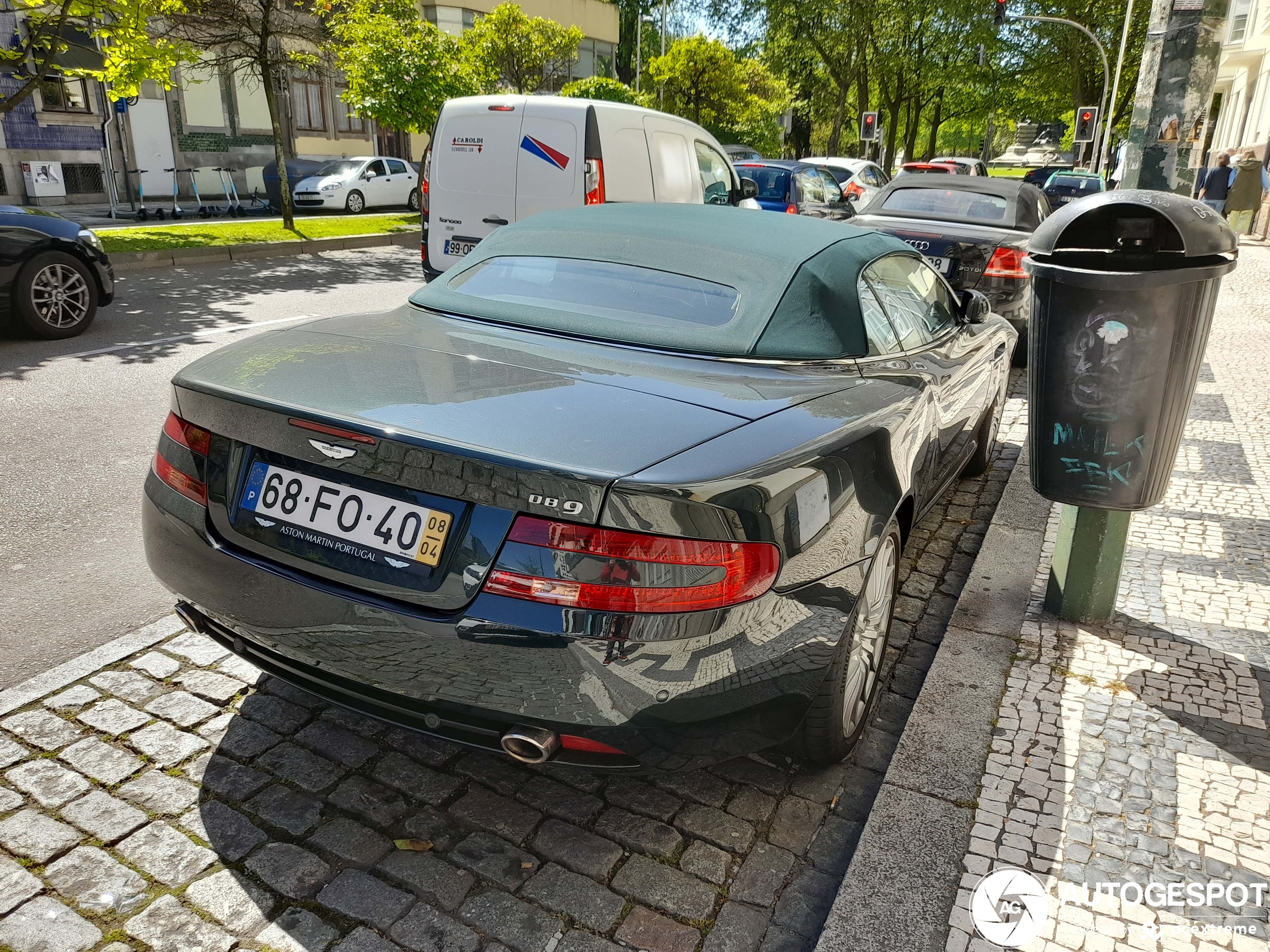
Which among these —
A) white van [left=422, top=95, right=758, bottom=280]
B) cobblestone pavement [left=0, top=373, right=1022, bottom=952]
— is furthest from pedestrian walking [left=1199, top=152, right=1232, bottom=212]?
cobblestone pavement [left=0, top=373, right=1022, bottom=952]

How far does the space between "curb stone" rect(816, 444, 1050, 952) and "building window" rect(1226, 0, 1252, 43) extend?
1410 inches

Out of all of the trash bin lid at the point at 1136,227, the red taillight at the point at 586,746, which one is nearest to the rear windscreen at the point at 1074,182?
the trash bin lid at the point at 1136,227

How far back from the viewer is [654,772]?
2.34 metres

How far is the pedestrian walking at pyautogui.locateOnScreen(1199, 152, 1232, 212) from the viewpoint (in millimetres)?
19547

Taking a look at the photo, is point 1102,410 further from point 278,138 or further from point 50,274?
point 278,138

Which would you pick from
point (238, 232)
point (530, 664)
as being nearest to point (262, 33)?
point (238, 232)

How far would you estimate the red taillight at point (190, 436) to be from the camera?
2.62 metres

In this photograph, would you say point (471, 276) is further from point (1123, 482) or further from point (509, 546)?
point (1123, 482)

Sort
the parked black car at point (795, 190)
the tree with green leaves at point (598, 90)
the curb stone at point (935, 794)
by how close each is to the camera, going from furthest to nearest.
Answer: the tree with green leaves at point (598, 90) → the parked black car at point (795, 190) → the curb stone at point (935, 794)

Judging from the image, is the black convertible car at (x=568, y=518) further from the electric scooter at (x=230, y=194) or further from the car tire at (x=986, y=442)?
the electric scooter at (x=230, y=194)

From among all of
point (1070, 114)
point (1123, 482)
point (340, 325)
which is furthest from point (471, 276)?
point (1070, 114)

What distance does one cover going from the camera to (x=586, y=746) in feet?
7.39

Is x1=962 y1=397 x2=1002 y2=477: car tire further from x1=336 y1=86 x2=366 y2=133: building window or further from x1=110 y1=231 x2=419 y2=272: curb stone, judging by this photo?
x1=336 y1=86 x2=366 y2=133: building window

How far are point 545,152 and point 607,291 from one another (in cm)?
636
